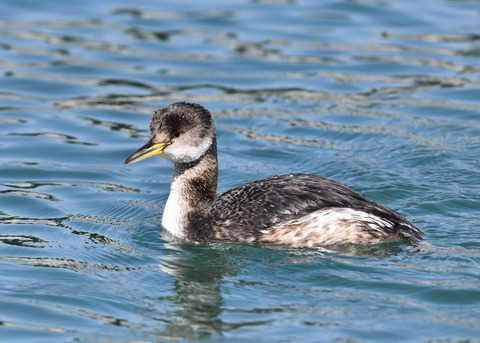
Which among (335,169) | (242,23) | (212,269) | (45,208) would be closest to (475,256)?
(212,269)

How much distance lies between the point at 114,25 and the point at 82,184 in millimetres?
7671

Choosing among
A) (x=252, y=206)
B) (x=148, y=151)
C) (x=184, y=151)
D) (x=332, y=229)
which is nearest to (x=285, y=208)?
(x=252, y=206)

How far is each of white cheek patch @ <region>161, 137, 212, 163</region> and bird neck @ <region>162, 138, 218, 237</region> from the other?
0.28 ft

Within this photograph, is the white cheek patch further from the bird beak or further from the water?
the water

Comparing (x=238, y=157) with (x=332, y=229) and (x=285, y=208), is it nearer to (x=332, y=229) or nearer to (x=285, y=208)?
(x=285, y=208)

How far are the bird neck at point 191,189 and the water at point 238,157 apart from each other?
285 mm

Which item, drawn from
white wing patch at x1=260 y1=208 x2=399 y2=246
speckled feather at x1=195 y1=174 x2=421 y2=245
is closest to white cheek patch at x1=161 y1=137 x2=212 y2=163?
speckled feather at x1=195 y1=174 x2=421 y2=245

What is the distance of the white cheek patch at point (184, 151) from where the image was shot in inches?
404

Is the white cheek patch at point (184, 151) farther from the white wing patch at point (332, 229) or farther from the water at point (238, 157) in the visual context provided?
the white wing patch at point (332, 229)

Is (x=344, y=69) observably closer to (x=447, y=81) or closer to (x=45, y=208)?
(x=447, y=81)

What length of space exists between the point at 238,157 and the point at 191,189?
315 centimetres

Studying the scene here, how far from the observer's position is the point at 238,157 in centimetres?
1360

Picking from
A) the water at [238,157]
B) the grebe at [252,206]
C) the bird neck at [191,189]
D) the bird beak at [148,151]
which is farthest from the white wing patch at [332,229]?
the bird beak at [148,151]

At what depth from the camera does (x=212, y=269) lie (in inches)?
370
